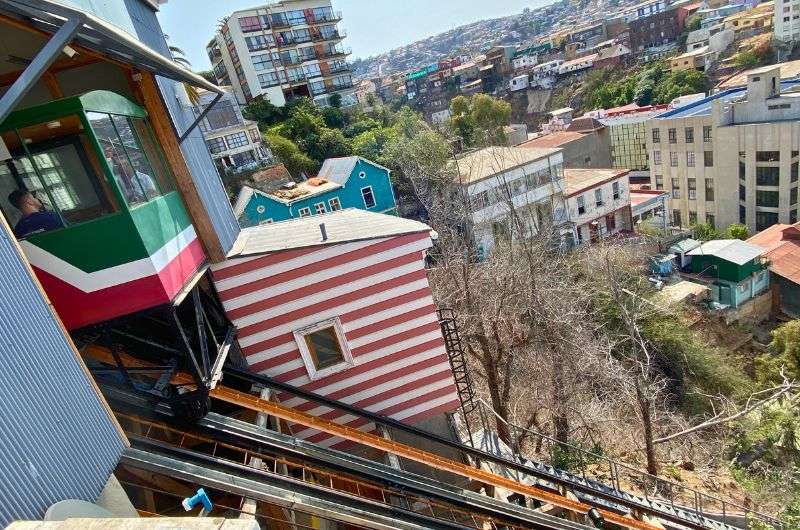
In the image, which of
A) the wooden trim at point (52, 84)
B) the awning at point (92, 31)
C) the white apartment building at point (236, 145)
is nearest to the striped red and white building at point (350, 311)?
the awning at point (92, 31)

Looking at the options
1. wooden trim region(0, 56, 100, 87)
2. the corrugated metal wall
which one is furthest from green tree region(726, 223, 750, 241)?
wooden trim region(0, 56, 100, 87)

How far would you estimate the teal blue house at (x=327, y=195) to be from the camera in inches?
976

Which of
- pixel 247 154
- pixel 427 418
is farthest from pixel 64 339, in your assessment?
pixel 247 154

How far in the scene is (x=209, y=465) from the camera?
5.09 m

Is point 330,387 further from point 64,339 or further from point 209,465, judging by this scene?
point 64,339

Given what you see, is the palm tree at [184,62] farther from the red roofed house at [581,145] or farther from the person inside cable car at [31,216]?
the red roofed house at [581,145]

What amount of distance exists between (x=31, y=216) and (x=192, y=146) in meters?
2.85

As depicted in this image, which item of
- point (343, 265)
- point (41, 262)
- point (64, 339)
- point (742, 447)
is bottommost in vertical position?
point (742, 447)

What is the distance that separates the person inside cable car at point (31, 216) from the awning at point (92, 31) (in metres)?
1.61

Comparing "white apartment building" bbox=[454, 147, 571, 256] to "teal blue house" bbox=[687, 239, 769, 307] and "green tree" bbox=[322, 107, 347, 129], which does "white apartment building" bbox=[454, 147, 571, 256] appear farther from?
"green tree" bbox=[322, 107, 347, 129]

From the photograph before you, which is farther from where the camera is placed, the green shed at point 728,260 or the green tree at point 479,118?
the green tree at point 479,118

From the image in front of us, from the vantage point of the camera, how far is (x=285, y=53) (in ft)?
141

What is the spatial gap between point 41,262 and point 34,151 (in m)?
1.10

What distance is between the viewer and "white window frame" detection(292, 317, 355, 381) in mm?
7445
